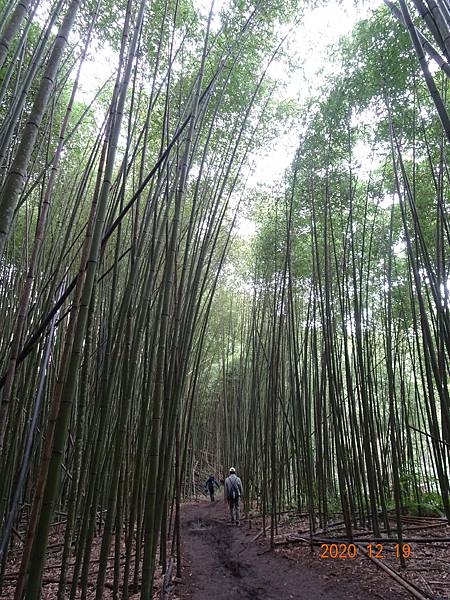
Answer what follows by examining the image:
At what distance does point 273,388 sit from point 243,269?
3.63 metres

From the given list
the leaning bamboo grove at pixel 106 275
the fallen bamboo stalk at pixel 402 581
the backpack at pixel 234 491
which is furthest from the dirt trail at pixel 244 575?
the backpack at pixel 234 491

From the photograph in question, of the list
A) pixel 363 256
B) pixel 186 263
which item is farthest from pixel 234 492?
pixel 186 263

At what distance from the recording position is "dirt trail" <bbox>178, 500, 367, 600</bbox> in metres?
2.83

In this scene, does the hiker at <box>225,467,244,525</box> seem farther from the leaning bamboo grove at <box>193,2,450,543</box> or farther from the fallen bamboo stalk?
the fallen bamboo stalk

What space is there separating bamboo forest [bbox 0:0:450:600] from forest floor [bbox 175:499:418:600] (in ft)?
0.09

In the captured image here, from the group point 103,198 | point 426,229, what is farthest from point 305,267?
point 103,198

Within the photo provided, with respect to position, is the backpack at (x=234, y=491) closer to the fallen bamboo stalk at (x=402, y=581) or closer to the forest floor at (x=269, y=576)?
the forest floor at (x=269, y=576)

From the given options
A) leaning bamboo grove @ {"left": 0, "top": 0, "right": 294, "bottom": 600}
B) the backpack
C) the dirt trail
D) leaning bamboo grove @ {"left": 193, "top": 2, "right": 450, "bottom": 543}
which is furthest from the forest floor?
the backpack

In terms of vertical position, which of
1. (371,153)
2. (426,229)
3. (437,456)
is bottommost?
(437,456)

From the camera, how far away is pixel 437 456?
3363 millimetres

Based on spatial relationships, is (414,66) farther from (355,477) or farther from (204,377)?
(204,377)
